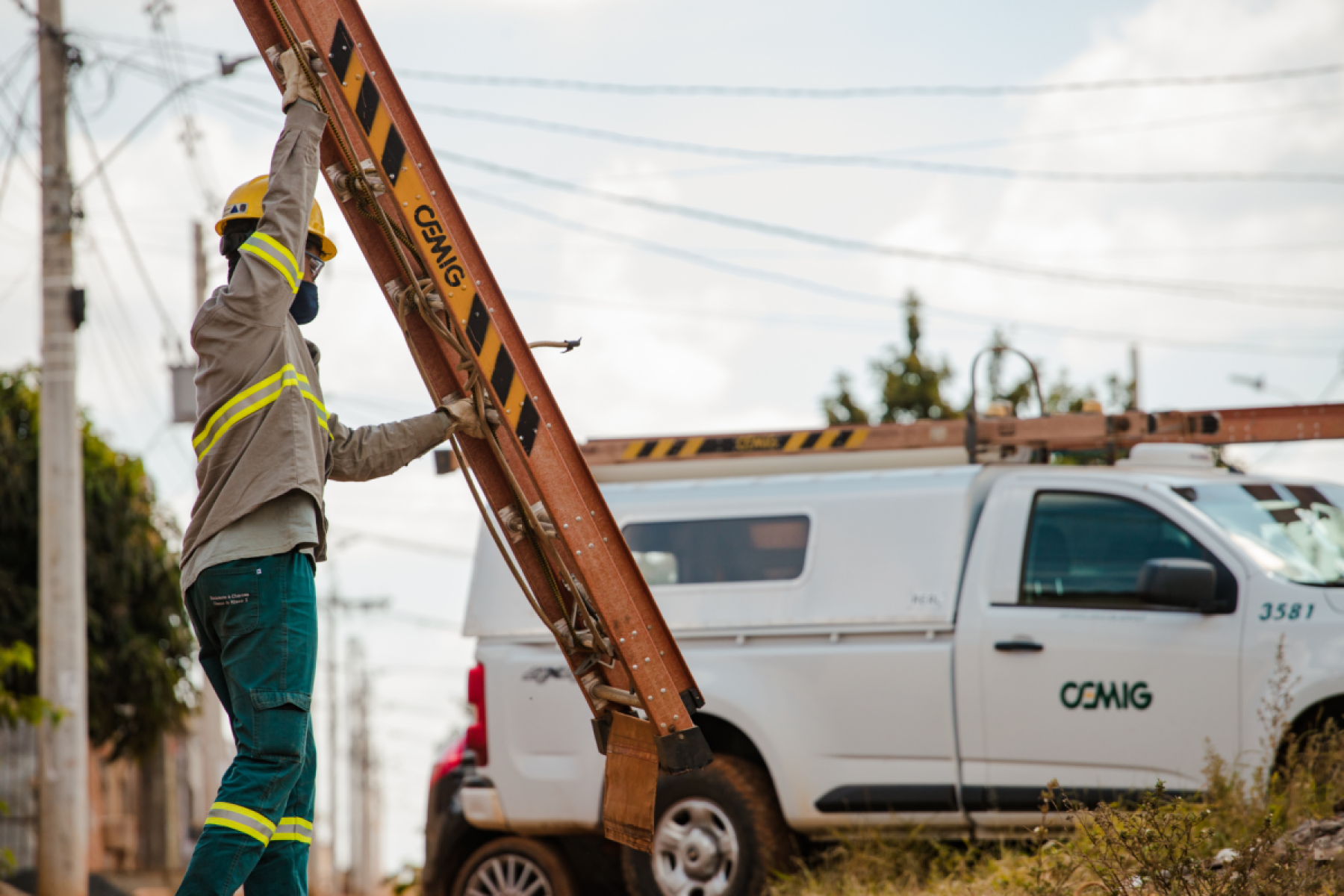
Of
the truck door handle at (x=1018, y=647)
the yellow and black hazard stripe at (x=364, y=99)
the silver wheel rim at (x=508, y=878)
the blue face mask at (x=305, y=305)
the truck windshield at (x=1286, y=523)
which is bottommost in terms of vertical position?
the silver wheel rim at (x=508, y=878)

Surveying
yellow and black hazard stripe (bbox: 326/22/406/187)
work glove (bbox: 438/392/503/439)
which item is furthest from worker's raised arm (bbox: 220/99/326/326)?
work glove (bbox: 438/392/503/439)

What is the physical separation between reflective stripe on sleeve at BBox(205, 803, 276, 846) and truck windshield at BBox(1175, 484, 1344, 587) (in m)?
4.35

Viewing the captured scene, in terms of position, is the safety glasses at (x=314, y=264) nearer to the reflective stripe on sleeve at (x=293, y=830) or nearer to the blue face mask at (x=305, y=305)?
the blue face mask at (x=305, y=305)

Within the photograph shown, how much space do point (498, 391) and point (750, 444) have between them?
3.08 m

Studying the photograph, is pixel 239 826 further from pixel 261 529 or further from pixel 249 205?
pixel 249 205

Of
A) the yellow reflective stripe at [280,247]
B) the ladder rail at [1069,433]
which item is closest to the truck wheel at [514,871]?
the ladder rail at [1069,433]

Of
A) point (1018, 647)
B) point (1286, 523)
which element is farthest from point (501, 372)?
point (1286, 523)

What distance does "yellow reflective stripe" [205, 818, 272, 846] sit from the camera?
3619mm

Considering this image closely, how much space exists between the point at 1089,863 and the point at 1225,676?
185cm

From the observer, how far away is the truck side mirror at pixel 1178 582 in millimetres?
5965

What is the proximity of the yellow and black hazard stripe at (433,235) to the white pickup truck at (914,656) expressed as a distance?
2592mm

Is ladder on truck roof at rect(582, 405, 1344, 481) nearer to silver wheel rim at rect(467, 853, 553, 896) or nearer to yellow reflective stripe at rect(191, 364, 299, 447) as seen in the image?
silver wheel rim at rect(467, 853, 553, 896)

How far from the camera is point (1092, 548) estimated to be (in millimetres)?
6477

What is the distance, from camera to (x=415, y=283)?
4418mm
